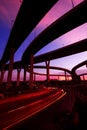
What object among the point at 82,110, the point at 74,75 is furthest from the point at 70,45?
the point at 74,75

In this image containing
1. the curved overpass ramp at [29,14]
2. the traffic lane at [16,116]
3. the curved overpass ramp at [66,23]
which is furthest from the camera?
the curved overpass ramp at [66,23]

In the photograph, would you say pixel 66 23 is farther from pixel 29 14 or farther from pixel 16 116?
pixel 16 116

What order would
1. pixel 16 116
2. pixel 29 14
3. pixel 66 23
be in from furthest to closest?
pixel 66 23, pixel 29 14, pixel 16 116

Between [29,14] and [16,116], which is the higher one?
[29,14]

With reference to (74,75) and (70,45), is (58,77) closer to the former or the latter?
(74,75)

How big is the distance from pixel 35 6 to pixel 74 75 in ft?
224

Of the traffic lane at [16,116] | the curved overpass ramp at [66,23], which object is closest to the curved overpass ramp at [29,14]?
the curved overpass ramp at [66,23]

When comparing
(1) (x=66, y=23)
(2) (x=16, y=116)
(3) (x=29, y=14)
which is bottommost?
(2) (x=16, y=116)

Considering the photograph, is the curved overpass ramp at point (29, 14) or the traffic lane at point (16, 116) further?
the curved overpass ramp at point (29, 14)

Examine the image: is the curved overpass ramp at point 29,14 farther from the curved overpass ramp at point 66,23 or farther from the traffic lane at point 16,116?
the traffic lane at point 16,116

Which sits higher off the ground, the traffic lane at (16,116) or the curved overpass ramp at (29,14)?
the curved overpass ramp at (29,14)

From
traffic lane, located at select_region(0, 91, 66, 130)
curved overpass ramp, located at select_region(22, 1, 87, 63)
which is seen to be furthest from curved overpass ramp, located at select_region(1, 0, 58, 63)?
traffic lane, located at select_region(0, 91, 66, 130)

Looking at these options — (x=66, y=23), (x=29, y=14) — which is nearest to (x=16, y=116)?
(x=29, y=14)

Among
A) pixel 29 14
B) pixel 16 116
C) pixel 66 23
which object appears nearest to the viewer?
pixel 16 116
